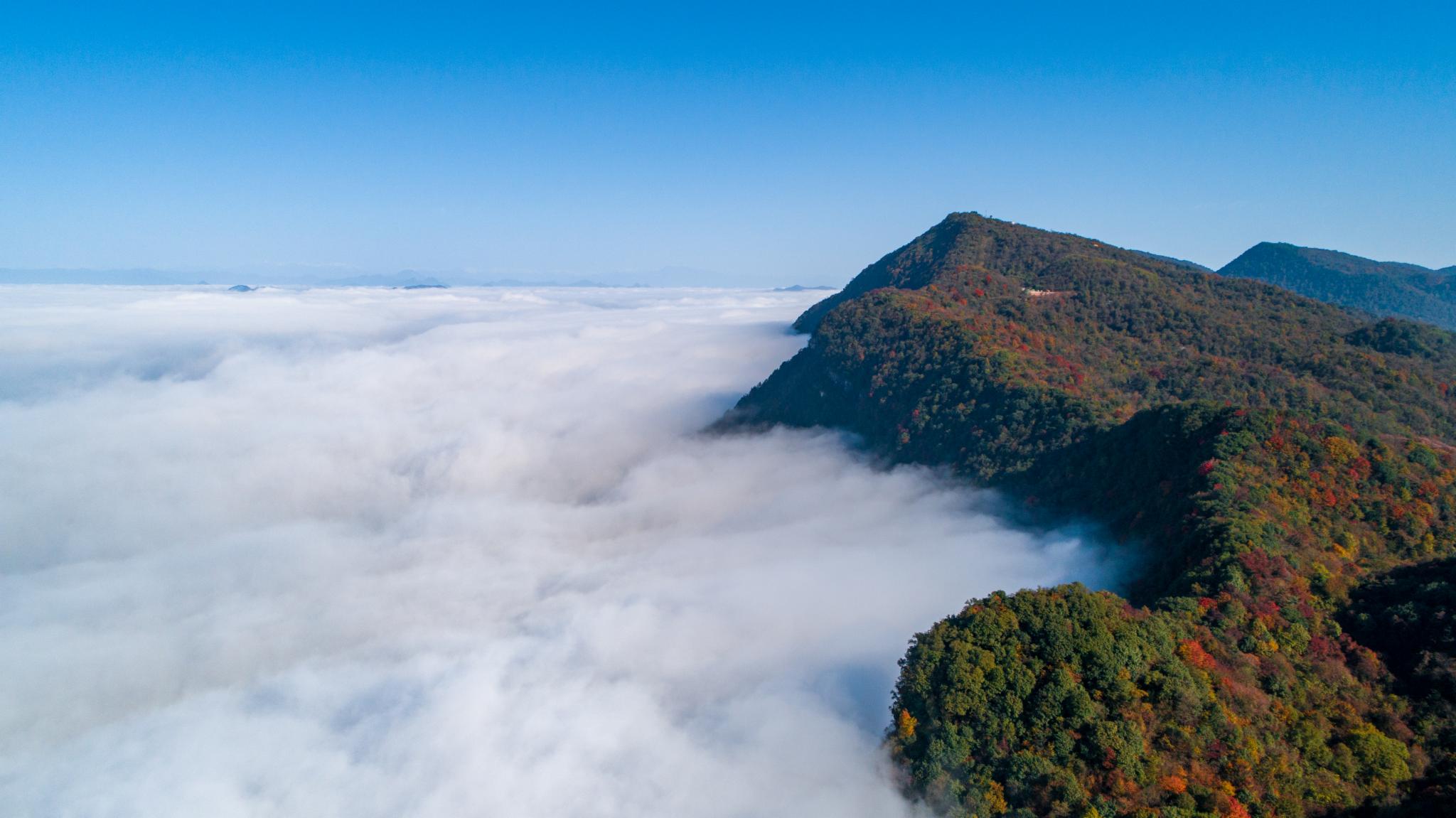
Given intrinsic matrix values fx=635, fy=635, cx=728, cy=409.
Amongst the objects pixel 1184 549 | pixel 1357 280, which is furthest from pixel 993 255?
pixel 1357 280

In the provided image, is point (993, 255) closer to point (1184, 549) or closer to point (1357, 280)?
point (1184, 549)

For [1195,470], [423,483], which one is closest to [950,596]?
[1195,470]

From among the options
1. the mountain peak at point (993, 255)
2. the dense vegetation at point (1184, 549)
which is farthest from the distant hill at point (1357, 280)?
the dense vegetation at point (1184, 549)

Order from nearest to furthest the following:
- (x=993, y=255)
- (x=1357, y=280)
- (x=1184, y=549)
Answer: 1. (x=1184, y=549)
2. (x=993, y=255)
3. (x=1357, y=280)

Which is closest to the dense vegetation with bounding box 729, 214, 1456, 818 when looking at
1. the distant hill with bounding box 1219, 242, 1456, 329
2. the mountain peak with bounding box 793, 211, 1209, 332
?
the mountain peak with bounding box 793, 211, 1209, 332

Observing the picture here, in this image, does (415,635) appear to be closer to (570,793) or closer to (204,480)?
(570,793)

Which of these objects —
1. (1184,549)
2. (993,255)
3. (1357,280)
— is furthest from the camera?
(1357,280)

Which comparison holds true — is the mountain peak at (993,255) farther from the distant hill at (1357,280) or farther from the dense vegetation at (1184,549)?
the distant hill at (1357,280)
